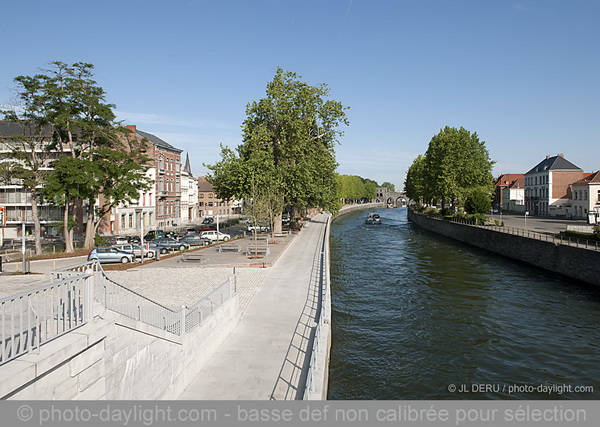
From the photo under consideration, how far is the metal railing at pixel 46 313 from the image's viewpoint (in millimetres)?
6438

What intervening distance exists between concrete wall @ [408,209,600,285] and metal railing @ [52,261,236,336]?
83.0 feet

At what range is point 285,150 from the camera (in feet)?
165

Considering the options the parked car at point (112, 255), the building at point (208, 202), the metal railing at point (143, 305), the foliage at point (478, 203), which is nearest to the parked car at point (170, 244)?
the parked car at point (112, 255)

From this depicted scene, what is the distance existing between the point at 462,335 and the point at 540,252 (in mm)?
20756

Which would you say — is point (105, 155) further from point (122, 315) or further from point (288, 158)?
point (122, 315)

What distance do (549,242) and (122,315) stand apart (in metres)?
33.7

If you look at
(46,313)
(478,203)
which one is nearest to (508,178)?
(478,203)

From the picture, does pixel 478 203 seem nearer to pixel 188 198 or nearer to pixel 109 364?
pixel 188 198

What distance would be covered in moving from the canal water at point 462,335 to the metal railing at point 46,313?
25.7 ft

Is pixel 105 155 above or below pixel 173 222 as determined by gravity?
above

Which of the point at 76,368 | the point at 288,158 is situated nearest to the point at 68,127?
→ the point at 288,158

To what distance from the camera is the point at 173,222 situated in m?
71.1

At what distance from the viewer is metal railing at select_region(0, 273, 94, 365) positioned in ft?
21.1

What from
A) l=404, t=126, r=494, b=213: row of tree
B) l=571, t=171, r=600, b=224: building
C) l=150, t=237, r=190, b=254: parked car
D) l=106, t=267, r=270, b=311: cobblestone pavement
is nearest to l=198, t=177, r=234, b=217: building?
l=404, t=126, r=494, b=213: row of tree
